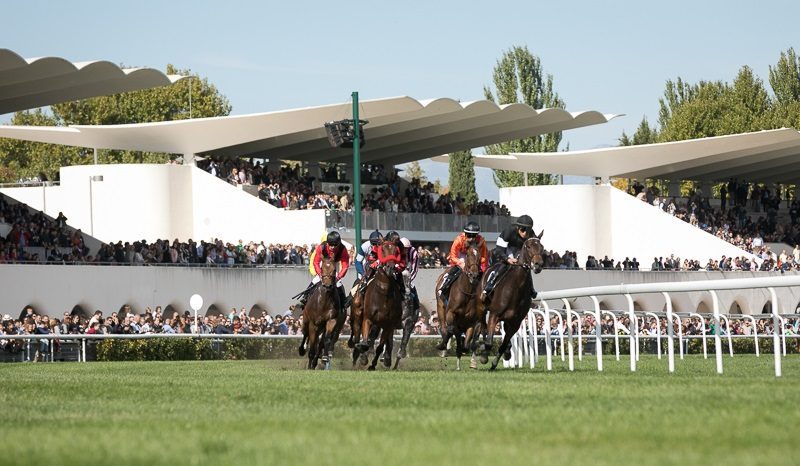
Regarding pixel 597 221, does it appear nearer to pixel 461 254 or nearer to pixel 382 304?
pixel 461 254

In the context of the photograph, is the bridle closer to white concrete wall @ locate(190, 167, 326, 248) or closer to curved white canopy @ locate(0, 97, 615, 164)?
curved white canopy @ locate(0, 97, 615, 164)

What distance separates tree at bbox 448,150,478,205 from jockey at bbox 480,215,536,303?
62.9m

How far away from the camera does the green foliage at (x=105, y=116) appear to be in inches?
3041

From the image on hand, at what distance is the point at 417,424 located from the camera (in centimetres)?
766

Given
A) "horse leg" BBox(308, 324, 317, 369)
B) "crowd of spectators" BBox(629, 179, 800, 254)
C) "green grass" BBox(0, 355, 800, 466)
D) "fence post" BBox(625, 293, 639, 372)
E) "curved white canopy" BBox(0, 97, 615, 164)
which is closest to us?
"green grass" BBox(0, 355, 800, 466)

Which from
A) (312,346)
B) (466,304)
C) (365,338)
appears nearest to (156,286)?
(312,346)

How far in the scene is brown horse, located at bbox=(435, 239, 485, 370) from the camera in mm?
18031

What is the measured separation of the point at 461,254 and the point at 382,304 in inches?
62.1

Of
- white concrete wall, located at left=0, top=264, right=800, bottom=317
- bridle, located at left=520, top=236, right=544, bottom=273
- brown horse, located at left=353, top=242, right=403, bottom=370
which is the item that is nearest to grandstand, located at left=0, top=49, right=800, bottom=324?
white concrete wall, located at left=0, top=264, right=800, bottom=317

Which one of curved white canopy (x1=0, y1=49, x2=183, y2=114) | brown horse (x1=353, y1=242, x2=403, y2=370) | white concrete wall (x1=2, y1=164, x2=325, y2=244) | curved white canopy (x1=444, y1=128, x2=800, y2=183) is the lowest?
brown horse (x1=353, y1=242, x2=403, y2=370)

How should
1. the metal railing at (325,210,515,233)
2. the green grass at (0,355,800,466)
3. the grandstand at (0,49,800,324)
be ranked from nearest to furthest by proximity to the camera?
the green grass at (0,355,800,466) → the grandstand at (0,49,800,324) → the metal railing at (325,210,515,233)

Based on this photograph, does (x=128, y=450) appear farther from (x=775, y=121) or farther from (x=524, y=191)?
(x=775, y=121)

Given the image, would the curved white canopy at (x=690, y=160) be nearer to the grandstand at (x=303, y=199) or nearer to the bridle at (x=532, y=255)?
the grandstand at (x=303, y=199)

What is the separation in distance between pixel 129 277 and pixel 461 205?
1536 cm
